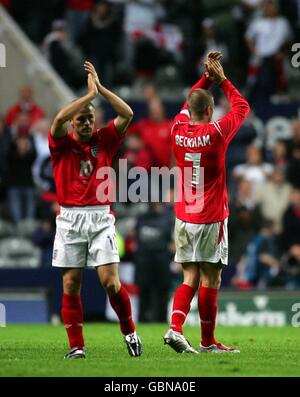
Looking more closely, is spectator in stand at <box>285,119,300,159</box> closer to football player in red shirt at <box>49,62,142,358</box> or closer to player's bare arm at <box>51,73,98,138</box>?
football player in red shirt at <box>49,62,142,358</box>

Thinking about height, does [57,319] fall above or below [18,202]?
below

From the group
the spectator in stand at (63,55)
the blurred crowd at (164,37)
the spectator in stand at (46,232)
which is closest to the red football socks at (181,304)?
the spectator in stand at (46,232)

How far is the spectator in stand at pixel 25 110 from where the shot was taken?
21.5 metres

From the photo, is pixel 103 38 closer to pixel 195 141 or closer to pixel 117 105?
pixel 195 141

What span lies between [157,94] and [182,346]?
11.0 metres

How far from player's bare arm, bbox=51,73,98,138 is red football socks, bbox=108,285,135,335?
1.49 metres

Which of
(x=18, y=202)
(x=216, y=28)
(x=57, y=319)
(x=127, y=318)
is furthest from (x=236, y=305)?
(x=127, y=318)

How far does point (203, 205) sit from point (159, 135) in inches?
371

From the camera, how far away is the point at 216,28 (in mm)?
22625

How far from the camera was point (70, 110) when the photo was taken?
413 inches

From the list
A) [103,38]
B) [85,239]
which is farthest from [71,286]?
→ [103,38]

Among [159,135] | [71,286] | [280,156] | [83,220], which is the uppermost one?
[159,135]

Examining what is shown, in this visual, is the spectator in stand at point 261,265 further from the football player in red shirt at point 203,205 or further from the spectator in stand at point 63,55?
the football player in red shirt at point 203,205
